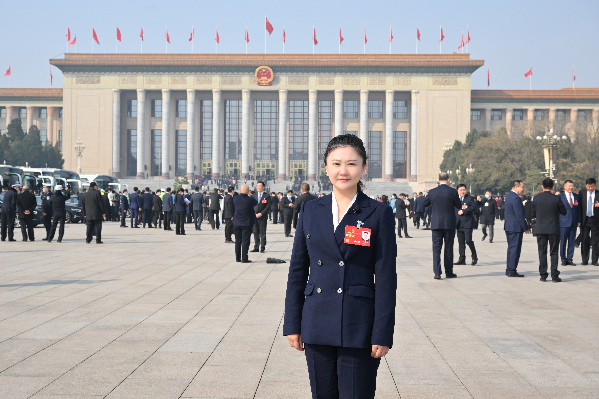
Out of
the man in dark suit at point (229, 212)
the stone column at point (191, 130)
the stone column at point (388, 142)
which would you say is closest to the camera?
the man in dark suit at point (229, 212)

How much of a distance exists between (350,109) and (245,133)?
1495 centimetres

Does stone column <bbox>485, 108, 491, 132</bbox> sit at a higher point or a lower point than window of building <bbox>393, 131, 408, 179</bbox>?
higher

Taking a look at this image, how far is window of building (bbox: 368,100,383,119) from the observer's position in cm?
8700

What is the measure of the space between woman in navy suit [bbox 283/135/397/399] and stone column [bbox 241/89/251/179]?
264ft

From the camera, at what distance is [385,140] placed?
8669 cm

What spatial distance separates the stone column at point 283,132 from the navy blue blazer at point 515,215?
7165cm

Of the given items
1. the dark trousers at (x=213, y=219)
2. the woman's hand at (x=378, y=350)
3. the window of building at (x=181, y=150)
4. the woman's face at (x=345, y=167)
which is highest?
the window of building at (x=181, y=150)

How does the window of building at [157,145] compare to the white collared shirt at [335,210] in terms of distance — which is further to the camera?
the window of building at [157,145]

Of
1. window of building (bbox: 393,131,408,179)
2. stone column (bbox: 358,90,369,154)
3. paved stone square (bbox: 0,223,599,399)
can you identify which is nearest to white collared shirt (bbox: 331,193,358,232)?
paved stone square (bbox: 0,223,599,399)

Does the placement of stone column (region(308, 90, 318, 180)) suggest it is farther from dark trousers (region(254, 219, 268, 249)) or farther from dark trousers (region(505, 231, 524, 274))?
dark trousers (region(505, 231, 524, 274))

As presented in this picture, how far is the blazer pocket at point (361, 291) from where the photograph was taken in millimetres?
3068

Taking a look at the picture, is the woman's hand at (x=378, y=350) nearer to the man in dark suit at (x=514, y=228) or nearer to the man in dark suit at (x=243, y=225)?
the man in dark suit at (x=514, y=228)

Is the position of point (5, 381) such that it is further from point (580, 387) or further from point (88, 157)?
point (88, 157)

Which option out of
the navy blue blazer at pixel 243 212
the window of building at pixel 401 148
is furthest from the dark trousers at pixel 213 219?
the window of building at pixel 401 148
